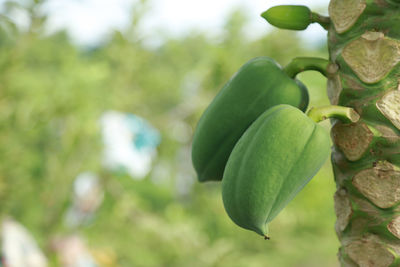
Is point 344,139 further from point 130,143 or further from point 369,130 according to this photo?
point 130,143

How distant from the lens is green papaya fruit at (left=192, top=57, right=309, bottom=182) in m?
0.66

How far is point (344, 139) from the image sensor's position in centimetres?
61

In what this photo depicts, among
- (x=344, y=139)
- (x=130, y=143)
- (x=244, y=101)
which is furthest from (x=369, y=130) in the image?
(x=130, y=143)

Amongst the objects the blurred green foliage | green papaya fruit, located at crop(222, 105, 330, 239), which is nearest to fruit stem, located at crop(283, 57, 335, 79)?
green papaya fruit, located at crop(222, 105, 330, 239)

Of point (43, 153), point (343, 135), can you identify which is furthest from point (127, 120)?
point (343, 135)

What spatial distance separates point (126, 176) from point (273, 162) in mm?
3081

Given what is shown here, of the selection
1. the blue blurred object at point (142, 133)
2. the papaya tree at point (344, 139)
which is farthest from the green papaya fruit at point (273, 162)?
the blue blurred object at point (142, 133)

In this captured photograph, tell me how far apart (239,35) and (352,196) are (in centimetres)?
264

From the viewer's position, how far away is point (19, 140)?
81.4 inches

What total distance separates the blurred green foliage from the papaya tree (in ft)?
4.83

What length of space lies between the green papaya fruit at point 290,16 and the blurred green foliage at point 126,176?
139 cm

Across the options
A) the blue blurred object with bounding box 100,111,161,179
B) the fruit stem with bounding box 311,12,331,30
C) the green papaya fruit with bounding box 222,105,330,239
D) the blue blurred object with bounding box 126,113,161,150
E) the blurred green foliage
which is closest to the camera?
the green papaya fruit with bounding box 222,105,330,239

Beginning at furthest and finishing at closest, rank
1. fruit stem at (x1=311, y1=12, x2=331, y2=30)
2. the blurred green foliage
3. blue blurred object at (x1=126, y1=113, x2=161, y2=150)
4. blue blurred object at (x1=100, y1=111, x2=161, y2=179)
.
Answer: blue blurred object at (x1=126, y1=113, x2=161, y2=150) < blue blurred object at (x1=100, y1=111, x2=161, y2=179) < the blurred green foliage < fruit stem at (x1=311, y1=12, x2=331, y2=30)

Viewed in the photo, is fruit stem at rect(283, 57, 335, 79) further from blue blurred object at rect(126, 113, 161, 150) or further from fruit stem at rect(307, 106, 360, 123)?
blue blurred object at rect(126, 113, 161, 150)
